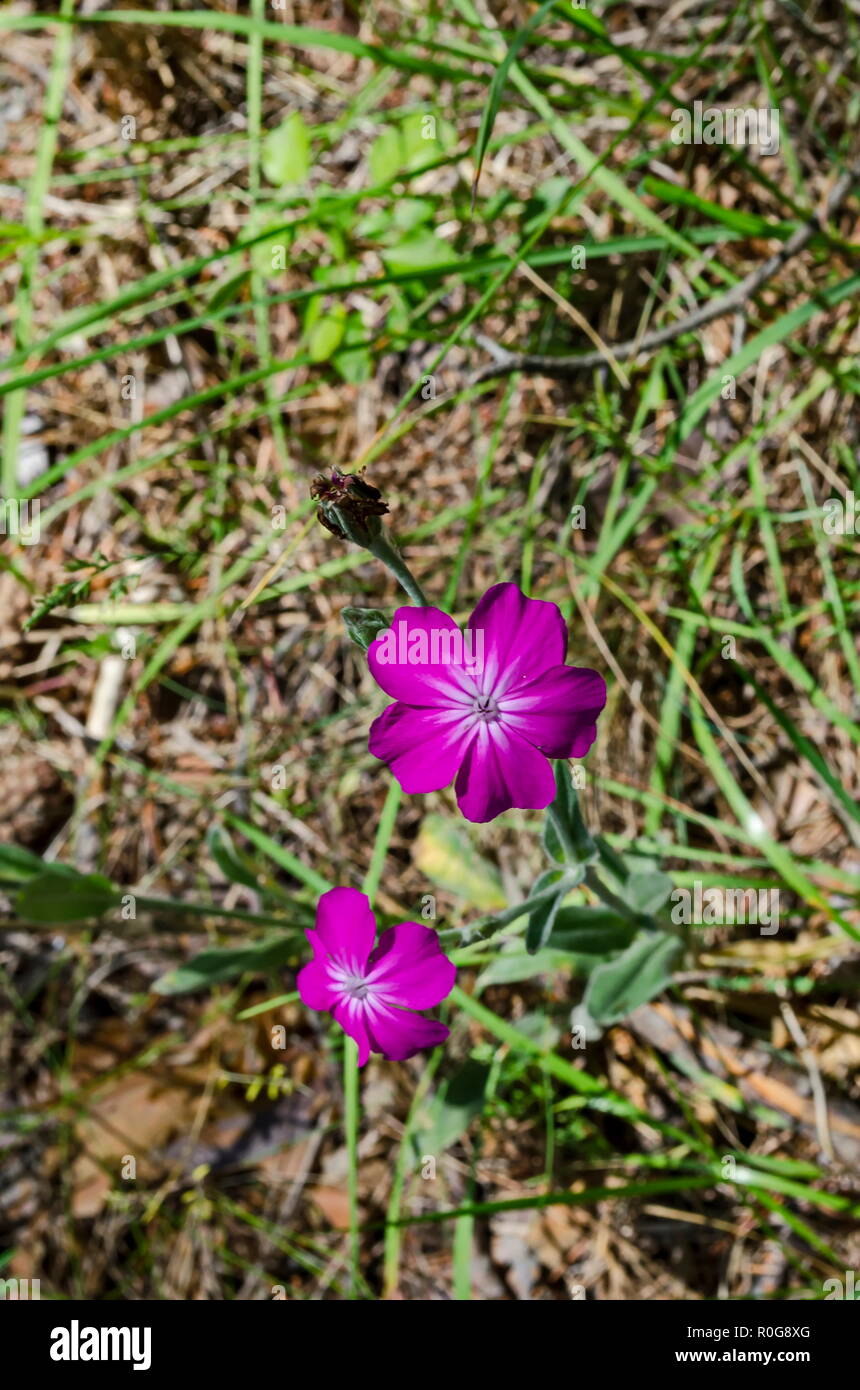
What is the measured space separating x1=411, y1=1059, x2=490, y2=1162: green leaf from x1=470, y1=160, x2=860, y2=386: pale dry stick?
1566 mm

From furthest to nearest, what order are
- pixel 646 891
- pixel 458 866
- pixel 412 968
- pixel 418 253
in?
pixel 458 866 → pixel 418 253 → pixel 646 891 → pixel 412 968

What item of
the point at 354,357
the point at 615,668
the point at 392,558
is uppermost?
the point at 354,357

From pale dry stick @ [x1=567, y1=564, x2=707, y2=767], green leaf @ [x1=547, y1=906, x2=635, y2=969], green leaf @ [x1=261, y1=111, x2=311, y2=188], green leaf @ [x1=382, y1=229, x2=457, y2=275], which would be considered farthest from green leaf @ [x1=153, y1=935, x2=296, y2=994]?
green leaf @ [x1=261, y1=111, x2=311, y2=188]

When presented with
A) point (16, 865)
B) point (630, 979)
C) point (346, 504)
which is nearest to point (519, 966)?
point (630, 979)

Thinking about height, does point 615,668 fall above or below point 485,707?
above

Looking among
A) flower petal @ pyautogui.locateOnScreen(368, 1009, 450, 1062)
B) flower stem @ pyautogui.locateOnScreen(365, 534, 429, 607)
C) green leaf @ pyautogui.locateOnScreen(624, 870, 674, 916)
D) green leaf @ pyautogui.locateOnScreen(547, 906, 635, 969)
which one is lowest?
flower petal @ pyautogui.locateOnScreen(368, 1009, 450, 1062)

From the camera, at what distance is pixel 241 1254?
288 cm

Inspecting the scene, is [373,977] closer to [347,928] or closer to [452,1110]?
[347,928]

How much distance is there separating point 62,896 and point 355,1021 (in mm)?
896

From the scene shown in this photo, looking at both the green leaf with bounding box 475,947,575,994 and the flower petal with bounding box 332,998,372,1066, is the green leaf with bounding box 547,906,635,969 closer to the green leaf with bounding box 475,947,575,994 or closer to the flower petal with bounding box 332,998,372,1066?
the green leaf with bounding box 475,947,575,994

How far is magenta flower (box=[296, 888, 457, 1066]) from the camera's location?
5.14 ft

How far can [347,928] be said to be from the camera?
160cm

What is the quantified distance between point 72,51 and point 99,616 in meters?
1.84

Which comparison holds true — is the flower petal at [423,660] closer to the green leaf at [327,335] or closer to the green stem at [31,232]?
the green leaf at [327,335]
